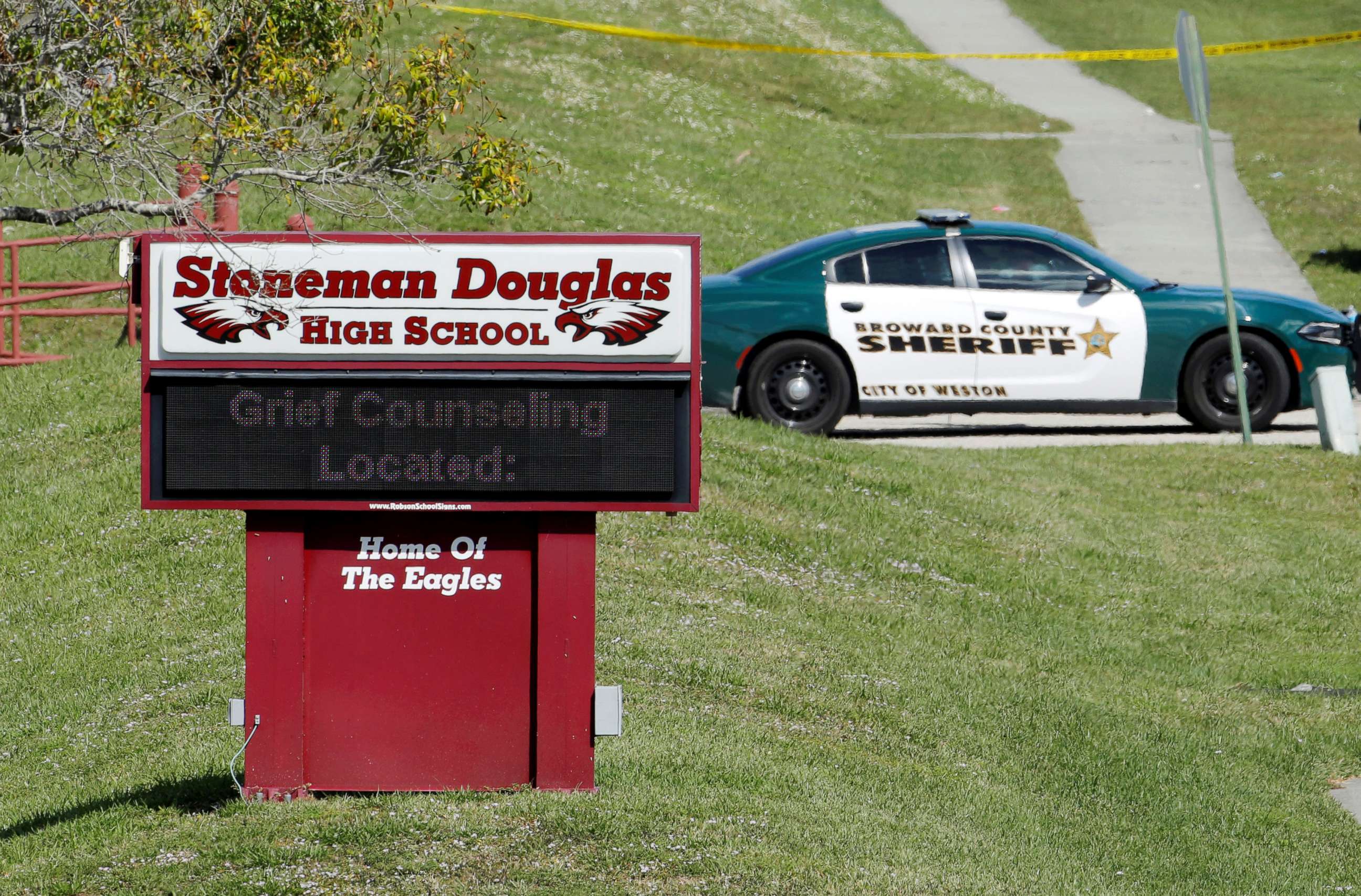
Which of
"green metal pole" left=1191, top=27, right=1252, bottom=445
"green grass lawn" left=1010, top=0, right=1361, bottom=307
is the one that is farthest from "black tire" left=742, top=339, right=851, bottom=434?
"green grass lawn" left=1010, top=0, right=1361, bottom=307

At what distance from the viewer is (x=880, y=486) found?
12.7 m

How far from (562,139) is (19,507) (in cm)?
1602

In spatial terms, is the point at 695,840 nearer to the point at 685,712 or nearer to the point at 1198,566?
the point at 685,712

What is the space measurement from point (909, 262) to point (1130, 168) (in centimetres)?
1810

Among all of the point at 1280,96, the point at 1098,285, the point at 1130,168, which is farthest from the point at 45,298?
the point at 1280,96

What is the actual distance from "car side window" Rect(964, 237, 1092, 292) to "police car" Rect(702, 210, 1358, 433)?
1 centimetres

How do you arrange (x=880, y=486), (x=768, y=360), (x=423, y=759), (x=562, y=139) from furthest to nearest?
(x=562, y=139) < (x=768, y=360) < (x=880, y=486) < (x=423, y=759)

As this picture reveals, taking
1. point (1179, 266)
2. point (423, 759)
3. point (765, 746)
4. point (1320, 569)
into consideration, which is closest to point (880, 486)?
point (1320, 569)

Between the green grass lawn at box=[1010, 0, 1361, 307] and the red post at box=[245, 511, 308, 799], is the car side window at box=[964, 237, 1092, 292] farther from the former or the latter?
the green grass lawn at box=[1010, 0, 1361, 307]

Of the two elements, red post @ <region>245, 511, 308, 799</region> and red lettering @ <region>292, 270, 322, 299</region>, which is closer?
red lettering @ <region>292, 270, 322, 299</region>

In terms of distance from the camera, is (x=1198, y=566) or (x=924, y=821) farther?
(x=1198, y=566)

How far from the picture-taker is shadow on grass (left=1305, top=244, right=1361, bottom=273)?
2406 cm

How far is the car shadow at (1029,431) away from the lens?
599 inches

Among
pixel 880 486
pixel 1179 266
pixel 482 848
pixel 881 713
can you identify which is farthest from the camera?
pixel 1179 266
